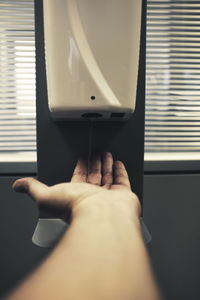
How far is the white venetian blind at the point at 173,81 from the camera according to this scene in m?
0.82

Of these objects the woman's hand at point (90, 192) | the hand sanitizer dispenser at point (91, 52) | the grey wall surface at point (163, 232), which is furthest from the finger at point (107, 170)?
the grey wall surface at point (163, 232)

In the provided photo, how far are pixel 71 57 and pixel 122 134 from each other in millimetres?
196

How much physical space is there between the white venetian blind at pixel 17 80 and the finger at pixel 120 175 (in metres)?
0.39

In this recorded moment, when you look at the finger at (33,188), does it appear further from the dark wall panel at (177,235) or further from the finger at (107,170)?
the dark wall panel at (177,235)

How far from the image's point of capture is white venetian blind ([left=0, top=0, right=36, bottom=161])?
0.79 m

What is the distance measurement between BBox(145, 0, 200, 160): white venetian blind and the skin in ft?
1.47

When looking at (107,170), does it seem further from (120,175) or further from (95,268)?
(95,268)

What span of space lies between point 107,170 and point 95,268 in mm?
272

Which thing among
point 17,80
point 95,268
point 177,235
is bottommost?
point 177,235

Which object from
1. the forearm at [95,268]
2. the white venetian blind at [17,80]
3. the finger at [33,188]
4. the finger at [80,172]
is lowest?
the forearm at [95,268]

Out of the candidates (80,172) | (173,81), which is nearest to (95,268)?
(80,172)

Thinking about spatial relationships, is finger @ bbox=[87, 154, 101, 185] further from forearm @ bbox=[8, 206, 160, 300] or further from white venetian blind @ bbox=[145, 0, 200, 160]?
white venetian blind @ bbox=[145, 0, 200, 160]

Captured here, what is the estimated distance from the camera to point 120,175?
53cm

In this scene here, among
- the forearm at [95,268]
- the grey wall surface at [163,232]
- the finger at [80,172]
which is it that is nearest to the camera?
the forearm at [95,268]
